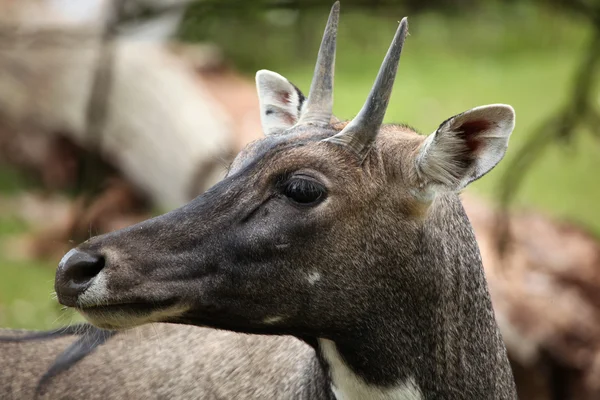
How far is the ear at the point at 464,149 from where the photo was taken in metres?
4.15

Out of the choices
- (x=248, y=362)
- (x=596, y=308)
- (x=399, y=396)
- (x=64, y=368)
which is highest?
(x=64, y=368)

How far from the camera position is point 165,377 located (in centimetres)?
490

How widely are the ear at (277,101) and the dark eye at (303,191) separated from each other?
87 centimetres

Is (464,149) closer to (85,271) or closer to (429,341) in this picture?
(429,341)

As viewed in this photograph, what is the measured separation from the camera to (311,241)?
13.2 ft

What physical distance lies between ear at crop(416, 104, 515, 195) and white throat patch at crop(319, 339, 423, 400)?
80 centimetres

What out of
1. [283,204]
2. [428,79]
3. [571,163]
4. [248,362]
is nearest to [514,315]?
[248,362]

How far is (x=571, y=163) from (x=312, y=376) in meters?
10.6

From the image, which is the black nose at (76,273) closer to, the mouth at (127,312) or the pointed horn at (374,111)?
the mouth at (127,312)

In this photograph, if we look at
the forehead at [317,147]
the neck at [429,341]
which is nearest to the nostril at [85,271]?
the forehead at [317,147]

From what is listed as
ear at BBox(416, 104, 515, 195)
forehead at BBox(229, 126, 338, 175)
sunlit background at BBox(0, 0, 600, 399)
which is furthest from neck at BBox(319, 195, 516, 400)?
sunlit background at BBox(0, 0, 600, 399)

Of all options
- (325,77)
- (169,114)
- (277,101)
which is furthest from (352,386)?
(169,114)

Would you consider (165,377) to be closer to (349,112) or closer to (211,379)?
(211,379)

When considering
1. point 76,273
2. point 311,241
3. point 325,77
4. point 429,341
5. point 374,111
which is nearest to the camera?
point 76,273
